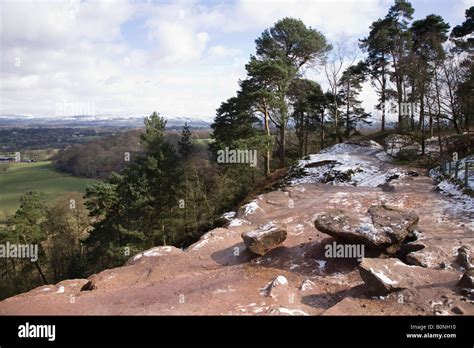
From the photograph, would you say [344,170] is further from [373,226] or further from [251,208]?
[373,226]

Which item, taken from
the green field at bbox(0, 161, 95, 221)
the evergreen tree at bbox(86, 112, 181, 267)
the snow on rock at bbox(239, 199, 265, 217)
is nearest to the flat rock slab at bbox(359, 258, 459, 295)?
the snow on rock at bbox(239, 199, 265, 217)

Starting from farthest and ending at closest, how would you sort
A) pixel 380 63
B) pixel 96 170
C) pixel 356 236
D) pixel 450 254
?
pixel 96 170 → pixel 380 63 → pixel 356 236 → pixel 450 254

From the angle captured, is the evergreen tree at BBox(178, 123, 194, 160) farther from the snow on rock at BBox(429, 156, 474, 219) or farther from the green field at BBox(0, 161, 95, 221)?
the green field at BBox(0, 161, 95, 221)

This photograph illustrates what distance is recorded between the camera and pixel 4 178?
60.9m

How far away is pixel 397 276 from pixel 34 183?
6162cm

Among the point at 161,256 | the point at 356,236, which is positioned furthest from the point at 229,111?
the point at 356,236

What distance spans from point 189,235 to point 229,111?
963 cm

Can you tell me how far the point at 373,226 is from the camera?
982 centimetres

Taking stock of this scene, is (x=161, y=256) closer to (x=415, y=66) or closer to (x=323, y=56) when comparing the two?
(x=415, y=66)

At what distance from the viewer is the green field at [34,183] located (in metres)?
47.9

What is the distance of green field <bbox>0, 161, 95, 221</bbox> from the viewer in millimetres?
47875

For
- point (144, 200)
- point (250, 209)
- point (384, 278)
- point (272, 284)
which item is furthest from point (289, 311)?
point (144, 200)

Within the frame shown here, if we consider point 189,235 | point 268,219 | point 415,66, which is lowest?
point 189,235

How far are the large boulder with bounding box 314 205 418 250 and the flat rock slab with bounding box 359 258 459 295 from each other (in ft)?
Answer: 5.52
